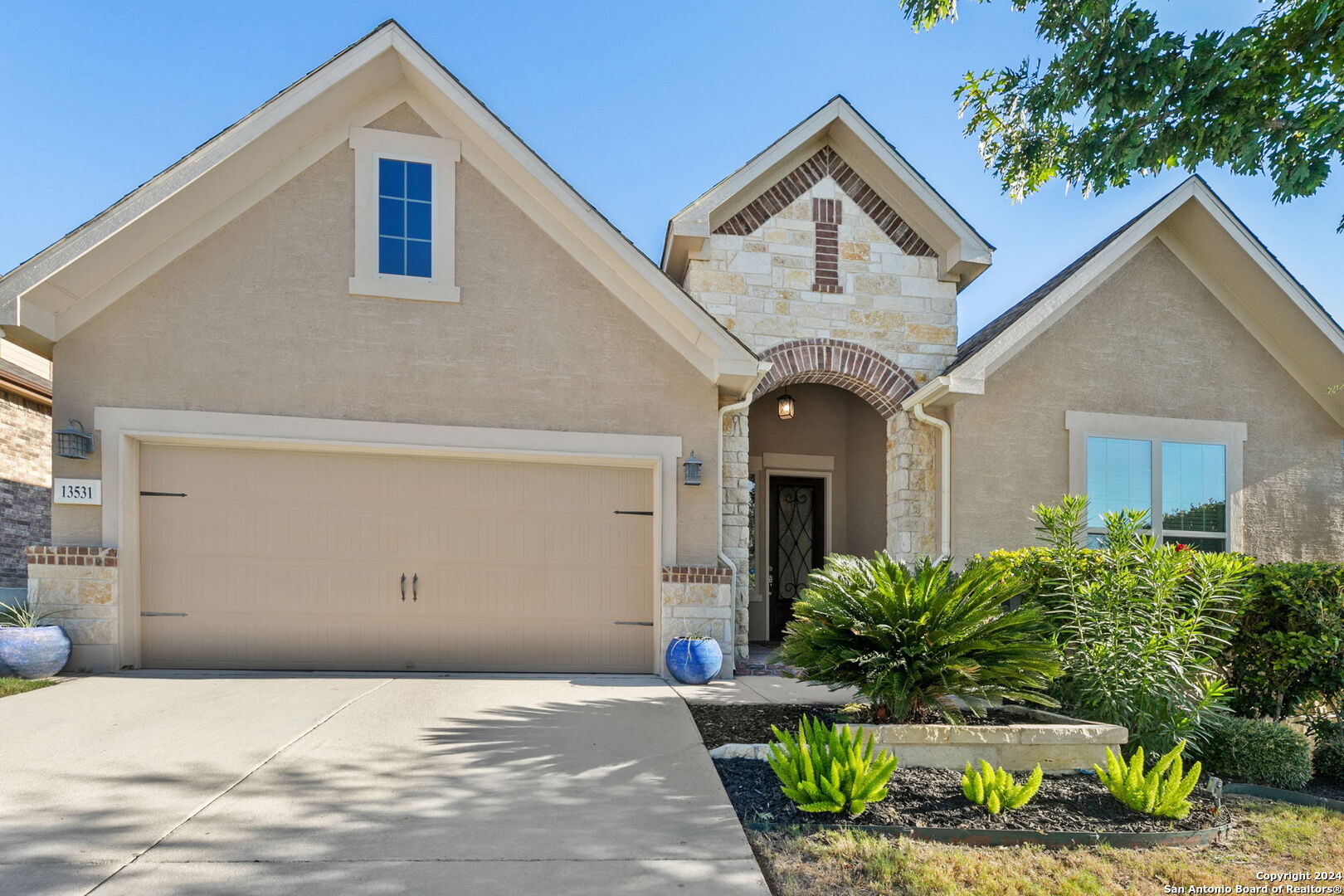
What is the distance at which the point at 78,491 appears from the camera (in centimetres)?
686

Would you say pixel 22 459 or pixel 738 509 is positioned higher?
pixel 22 459

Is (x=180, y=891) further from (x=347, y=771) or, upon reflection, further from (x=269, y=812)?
(x=347, y=771)

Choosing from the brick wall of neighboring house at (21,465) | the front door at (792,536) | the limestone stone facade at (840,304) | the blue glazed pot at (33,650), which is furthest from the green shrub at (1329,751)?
the brick wall of neighboring house at (21,465)

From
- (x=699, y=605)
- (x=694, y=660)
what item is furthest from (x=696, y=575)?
(x=694, y=660)

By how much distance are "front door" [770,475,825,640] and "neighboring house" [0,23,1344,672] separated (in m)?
2.17

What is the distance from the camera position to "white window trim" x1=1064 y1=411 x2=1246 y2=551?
8703 millimetres

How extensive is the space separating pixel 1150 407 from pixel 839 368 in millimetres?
3677

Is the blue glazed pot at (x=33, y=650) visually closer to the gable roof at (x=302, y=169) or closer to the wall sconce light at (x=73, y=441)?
the wall sconce light at (x=73, y=441)

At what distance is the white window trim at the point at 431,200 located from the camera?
7.38 metres

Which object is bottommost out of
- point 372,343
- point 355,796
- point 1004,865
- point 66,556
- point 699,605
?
point 1004,865

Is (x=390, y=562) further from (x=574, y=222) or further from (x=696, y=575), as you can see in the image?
(x=574, y=222)

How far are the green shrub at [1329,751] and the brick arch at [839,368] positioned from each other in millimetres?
4686

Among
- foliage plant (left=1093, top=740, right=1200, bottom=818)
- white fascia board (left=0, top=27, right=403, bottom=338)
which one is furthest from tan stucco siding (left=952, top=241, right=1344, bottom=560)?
white fascia board (left=0, top=27, right=403, bottom=338)

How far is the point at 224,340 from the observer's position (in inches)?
280
